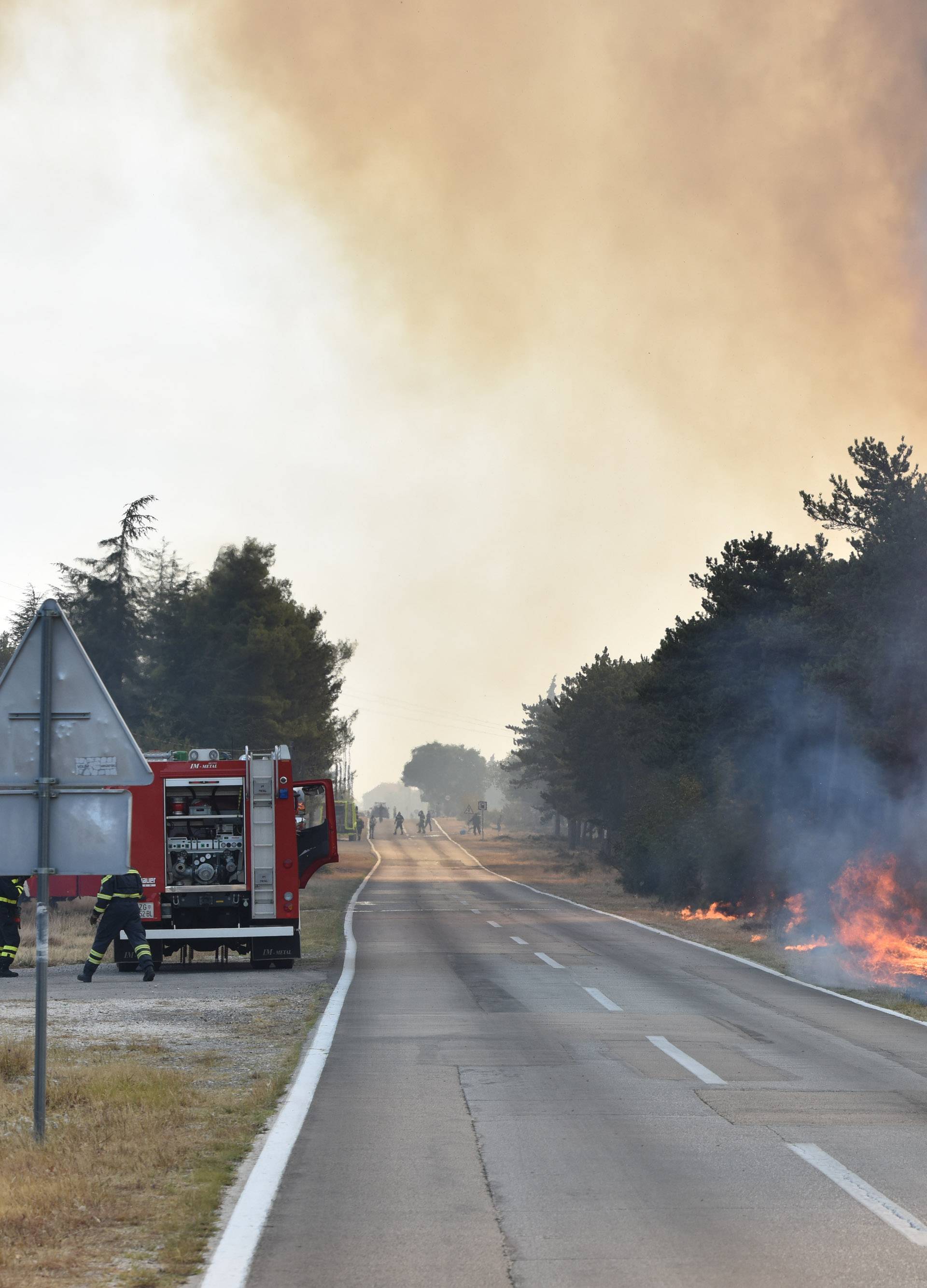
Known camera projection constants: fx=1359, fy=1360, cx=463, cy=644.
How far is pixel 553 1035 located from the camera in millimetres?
13031

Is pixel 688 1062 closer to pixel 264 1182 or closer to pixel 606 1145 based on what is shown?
pixel 606 1145

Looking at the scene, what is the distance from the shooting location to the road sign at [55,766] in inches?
293

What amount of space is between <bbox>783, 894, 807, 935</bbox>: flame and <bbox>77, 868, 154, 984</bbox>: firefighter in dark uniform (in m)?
20.2

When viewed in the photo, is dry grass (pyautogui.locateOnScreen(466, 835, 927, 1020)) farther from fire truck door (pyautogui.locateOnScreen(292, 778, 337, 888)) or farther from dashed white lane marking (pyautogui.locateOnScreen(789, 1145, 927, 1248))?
dashed white lane marking (pyautogui.locateOnScreen(789, 1145, 927, 1248))

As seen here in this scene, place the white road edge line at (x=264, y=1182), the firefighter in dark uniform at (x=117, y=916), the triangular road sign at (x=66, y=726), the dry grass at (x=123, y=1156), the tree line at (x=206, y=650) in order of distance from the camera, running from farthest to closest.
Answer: the tree line at (x=206, y=650) < the firefighter in dark uniform at (x=117, y=916) < the triangular road sign at (x=66, y=726) < the dry grass at (x=123, y=1156) < the white road edge line at (x=264, y=1182)

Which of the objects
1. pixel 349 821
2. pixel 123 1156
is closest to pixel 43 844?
pixel 123 1156

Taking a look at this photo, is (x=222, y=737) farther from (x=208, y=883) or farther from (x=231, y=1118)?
(x=231, y=1118)

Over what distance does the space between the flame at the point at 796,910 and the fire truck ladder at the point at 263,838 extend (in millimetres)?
17596

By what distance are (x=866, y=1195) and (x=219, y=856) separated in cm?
1412

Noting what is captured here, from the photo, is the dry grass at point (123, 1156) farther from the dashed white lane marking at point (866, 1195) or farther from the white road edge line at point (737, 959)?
the white road edge line at point (737, 959)

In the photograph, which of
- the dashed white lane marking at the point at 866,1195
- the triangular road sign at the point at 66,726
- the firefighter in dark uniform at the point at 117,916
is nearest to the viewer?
the dashed white lane marking at the point at 866,1195

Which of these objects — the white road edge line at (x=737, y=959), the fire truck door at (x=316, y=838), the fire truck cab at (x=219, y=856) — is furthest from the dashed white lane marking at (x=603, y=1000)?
the fire truck door at (x=316, y=838)

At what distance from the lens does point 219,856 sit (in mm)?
19922

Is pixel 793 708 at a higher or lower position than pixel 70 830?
higher
